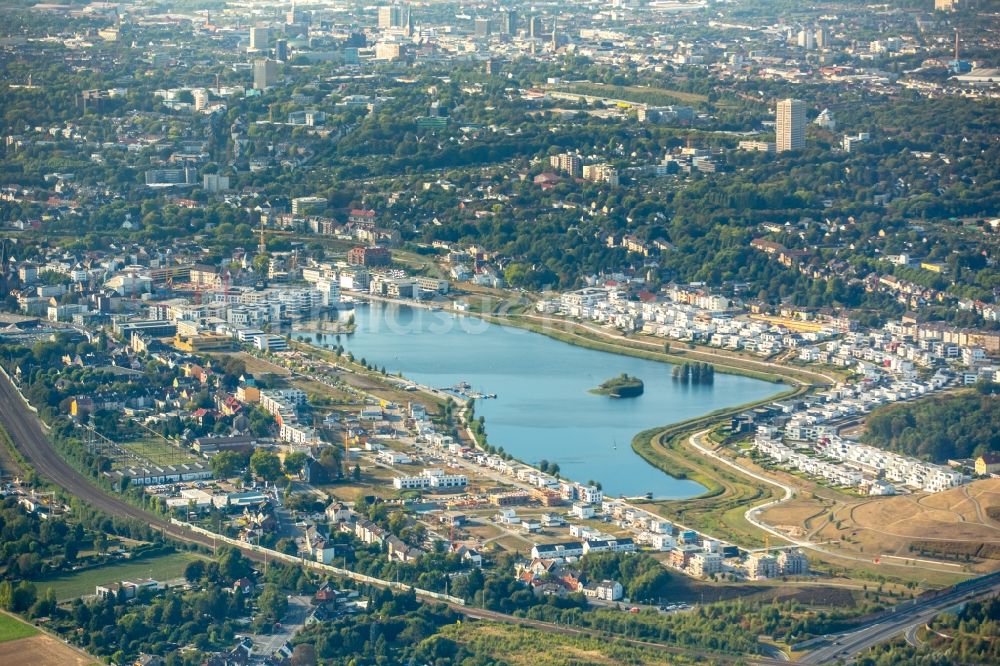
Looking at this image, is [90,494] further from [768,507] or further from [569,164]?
[569,164]

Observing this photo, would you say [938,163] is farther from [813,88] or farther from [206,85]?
[206,85]

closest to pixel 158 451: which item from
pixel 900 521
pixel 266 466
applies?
pixel 266 466

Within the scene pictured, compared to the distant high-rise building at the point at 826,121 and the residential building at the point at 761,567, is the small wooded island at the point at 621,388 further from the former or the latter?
the distant high-rise building at the point at 826,121

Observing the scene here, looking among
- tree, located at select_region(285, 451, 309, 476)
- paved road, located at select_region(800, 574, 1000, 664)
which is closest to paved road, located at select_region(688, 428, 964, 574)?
paved road, located at select_region(800, 574, 1000, 664)

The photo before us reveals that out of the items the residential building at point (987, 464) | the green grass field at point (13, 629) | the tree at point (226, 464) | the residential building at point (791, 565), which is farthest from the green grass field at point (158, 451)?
the residential building at point (987, 464)

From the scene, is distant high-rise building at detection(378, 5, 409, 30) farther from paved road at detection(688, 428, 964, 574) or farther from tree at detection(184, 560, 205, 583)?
tree at detection(184, 560, 205, 583)

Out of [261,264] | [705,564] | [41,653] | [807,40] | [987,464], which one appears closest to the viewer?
[41,653]

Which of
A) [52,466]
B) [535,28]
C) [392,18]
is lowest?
[392,18]

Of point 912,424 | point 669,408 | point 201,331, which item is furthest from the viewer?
point 201,331

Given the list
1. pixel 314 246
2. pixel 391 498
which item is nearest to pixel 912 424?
pixel 391 498
